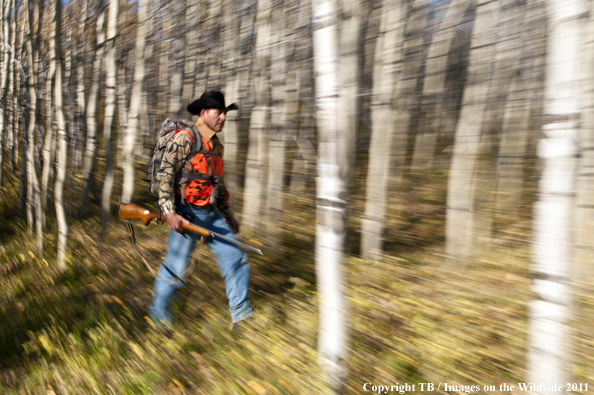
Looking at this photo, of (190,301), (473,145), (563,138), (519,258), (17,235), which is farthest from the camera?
(17,235)

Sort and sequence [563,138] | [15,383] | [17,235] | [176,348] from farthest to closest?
1. [17,235]
2. [176,348]
3. [15,383]
4. [563,138]

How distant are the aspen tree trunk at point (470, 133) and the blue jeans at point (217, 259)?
3.39 meters

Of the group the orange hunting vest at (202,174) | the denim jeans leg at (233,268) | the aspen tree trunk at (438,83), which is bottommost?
the denim jeans leg at (233,268)

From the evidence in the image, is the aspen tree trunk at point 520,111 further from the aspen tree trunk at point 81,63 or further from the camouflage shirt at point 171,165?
the aspen tree trunk at point 81,63

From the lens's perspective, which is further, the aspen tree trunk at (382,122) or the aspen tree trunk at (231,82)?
the aspen tree trunk at (231,82)

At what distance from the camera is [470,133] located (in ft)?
17.0

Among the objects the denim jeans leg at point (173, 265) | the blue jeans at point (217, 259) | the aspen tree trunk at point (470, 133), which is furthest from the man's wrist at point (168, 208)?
the aspen tree trunk at point (470, 133)

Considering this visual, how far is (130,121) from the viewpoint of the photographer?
18.7 ft

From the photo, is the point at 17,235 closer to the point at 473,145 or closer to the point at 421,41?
the point at 473,145

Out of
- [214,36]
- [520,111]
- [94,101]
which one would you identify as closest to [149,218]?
[94,101]

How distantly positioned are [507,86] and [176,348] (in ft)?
22.0

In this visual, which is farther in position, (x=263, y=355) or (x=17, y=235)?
(x=17, y=235)

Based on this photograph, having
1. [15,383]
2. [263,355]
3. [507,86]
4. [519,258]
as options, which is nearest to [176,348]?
[263,355]

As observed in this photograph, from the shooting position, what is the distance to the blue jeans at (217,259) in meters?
3.19
